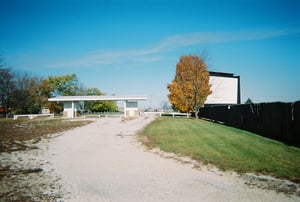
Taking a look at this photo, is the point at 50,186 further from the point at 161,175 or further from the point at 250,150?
the point at 250,150

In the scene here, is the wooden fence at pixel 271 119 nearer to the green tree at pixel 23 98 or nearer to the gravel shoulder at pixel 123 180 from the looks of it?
the gravel shoulder at pixel 123 180

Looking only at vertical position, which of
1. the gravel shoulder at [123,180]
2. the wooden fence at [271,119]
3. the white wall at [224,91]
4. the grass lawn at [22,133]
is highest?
the white wall at [224,91]

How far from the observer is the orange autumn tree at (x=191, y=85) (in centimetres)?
3005

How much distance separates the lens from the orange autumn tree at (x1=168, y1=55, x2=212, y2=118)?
3005 centimetres

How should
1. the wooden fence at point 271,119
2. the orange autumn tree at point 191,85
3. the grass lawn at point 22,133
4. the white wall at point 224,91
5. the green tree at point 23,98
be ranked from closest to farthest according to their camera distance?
1. the wooden fence at point 271,119
2. the grass lawn at point 22,133
3. the orange autumn tree at point 191,85
4. the white wall at point 224,91
5. the green tree at point 23,98

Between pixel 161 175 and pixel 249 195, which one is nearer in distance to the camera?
pixel 249 195

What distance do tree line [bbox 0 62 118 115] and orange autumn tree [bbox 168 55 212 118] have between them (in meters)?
35.0

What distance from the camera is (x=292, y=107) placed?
9.59 m

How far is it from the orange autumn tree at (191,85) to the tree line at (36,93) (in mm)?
34963

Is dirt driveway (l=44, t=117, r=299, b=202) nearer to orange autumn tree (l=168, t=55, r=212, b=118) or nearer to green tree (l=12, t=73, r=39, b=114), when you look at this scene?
orange autumn tree (l=168, t=55, r=212, b=118)

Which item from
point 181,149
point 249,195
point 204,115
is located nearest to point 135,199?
point 249,195

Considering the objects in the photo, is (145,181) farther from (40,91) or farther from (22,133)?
(40,91)

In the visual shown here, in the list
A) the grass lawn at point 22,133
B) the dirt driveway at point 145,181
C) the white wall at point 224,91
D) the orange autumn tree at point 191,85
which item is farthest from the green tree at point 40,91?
the dirt driveway at point 145,181

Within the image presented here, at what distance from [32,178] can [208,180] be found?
171 inches
